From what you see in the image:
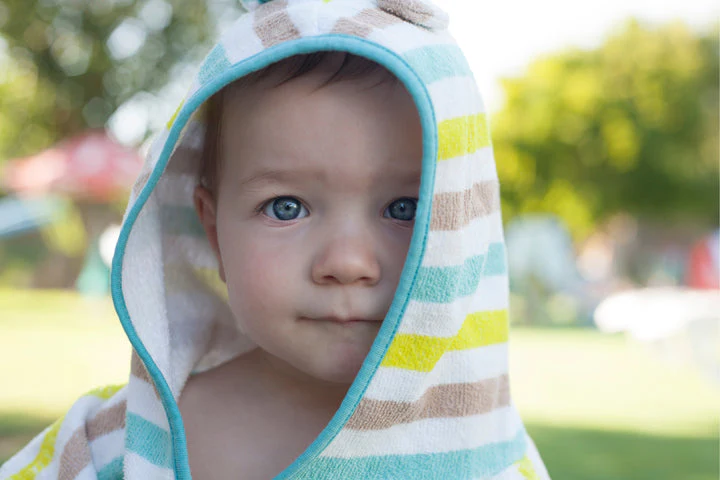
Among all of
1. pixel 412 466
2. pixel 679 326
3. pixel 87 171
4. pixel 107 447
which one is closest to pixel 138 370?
pixel 107 447

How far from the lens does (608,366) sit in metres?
6.69

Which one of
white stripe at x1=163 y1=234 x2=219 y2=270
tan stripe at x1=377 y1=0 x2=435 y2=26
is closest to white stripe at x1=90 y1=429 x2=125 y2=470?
white stripe at x1=163 y1=234 x2=219 y2=270

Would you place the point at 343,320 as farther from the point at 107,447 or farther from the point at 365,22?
the point at 107,447

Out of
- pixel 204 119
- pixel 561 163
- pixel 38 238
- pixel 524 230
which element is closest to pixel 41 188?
pixel 38 238

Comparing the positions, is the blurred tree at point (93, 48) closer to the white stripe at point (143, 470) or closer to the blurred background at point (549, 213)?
the blurred background at point (549, 213)

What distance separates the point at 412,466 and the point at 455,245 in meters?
0.36

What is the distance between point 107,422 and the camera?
1537 millimetres

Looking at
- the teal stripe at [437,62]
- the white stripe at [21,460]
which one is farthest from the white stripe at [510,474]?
the white stripe at [21,460]

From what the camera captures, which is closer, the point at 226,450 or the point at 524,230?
the point at 226,450

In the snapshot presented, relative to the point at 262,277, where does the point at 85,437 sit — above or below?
below

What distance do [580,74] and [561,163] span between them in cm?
302

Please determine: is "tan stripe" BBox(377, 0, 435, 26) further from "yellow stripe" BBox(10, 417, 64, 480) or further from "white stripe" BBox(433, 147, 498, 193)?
"yellow stripe" BBox(10, 417, 64, 480)

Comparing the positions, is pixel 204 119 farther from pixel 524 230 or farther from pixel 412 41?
pixel 524 230

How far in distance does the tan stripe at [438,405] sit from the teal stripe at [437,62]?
48 centimetres
